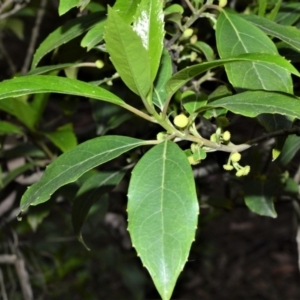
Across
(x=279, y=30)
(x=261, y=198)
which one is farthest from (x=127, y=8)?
(x=261, y=198)

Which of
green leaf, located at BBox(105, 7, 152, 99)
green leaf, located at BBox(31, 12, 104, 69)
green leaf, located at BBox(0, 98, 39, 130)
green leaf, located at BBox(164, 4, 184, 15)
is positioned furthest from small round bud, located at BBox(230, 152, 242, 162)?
green leaf, located at BBox(0, 98, 39, 130)

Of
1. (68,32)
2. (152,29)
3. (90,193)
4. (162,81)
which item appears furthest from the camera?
(90,193)

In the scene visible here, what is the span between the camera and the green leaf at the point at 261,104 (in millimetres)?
927

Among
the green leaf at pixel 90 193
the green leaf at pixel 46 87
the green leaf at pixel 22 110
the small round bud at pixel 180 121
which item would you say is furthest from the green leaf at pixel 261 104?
the green leaf at pixel 22 110

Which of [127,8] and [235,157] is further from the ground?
[127,8]

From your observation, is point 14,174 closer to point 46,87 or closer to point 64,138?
point 64,138

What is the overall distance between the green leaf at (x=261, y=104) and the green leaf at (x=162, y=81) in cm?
10

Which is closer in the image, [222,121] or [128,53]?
[128,53]

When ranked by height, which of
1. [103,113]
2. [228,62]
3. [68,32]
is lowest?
[103,113]

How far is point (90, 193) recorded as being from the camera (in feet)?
4.59

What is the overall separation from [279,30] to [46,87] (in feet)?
1.39

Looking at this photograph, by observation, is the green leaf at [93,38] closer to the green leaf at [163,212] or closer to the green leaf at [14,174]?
the green leaf at [163,212]

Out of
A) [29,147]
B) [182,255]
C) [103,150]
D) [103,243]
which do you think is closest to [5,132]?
[29,147]

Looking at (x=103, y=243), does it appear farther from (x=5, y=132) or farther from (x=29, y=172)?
(x=5, y=132)
